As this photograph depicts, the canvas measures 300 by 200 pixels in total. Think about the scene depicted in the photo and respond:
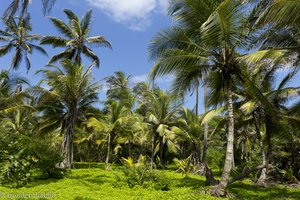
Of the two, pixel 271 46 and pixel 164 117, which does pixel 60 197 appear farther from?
pixel 164 117

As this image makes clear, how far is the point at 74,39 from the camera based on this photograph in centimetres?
2439

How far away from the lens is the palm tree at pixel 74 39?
79.7 feet

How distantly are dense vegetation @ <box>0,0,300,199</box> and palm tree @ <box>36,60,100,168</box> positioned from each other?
0.21 feet

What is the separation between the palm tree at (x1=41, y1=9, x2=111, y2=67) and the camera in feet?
79.7

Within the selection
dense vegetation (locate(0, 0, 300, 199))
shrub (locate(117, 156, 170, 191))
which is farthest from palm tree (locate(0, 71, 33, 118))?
shrub (locate(117, 156, 170, 191))

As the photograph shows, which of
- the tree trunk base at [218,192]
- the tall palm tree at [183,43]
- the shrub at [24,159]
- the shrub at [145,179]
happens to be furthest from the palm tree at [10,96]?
the tree trunk base at [218,192]

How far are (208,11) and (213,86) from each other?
355 cm

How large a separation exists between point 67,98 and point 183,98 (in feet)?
32.9

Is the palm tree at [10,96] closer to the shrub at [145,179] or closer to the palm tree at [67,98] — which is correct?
the palm tree at [67,98]

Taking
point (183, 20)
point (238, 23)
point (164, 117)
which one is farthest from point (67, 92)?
point (238, 23)

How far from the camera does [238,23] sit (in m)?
10.5

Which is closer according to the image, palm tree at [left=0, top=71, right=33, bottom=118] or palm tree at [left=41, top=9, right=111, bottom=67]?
palm tree at [left=0, top=71, right=33, bottom=118]

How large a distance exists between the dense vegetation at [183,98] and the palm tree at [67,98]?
6 cm

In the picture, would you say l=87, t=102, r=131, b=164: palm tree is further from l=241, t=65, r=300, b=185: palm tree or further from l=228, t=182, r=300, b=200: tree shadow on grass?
l=228, t=182, r=300, b=200: tree shadow on grass
